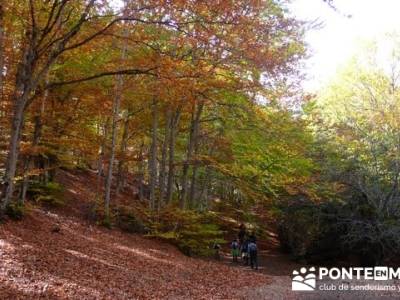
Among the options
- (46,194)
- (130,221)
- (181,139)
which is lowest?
(130,221)

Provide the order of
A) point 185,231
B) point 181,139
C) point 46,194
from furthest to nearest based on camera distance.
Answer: point 181,139
point 46,194
point 185,231

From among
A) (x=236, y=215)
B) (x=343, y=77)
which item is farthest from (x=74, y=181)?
(x=343, y=77)

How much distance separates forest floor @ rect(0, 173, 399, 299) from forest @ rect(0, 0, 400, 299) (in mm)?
63

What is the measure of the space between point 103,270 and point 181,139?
13.3 m

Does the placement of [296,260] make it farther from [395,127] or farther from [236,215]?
[395,127]

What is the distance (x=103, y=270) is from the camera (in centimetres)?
908

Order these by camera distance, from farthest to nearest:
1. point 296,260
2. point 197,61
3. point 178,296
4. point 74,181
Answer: point 74,181 → point 296,260 → point 197,61 → point 178,296

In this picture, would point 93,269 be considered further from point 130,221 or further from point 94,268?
point 130,221

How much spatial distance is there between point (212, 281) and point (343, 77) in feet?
58.7

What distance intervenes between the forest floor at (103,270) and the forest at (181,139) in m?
0.06

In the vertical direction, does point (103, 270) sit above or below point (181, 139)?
below

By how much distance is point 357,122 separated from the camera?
20312 mm

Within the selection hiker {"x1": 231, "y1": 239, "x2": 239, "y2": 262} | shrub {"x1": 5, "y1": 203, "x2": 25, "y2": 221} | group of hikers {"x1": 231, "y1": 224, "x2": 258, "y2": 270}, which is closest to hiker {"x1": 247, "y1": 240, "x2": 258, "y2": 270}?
group of hikers {"x1": 231, "y1": 224, "x2": 258, "y2": 270}

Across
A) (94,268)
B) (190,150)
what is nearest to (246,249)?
(190,150)
